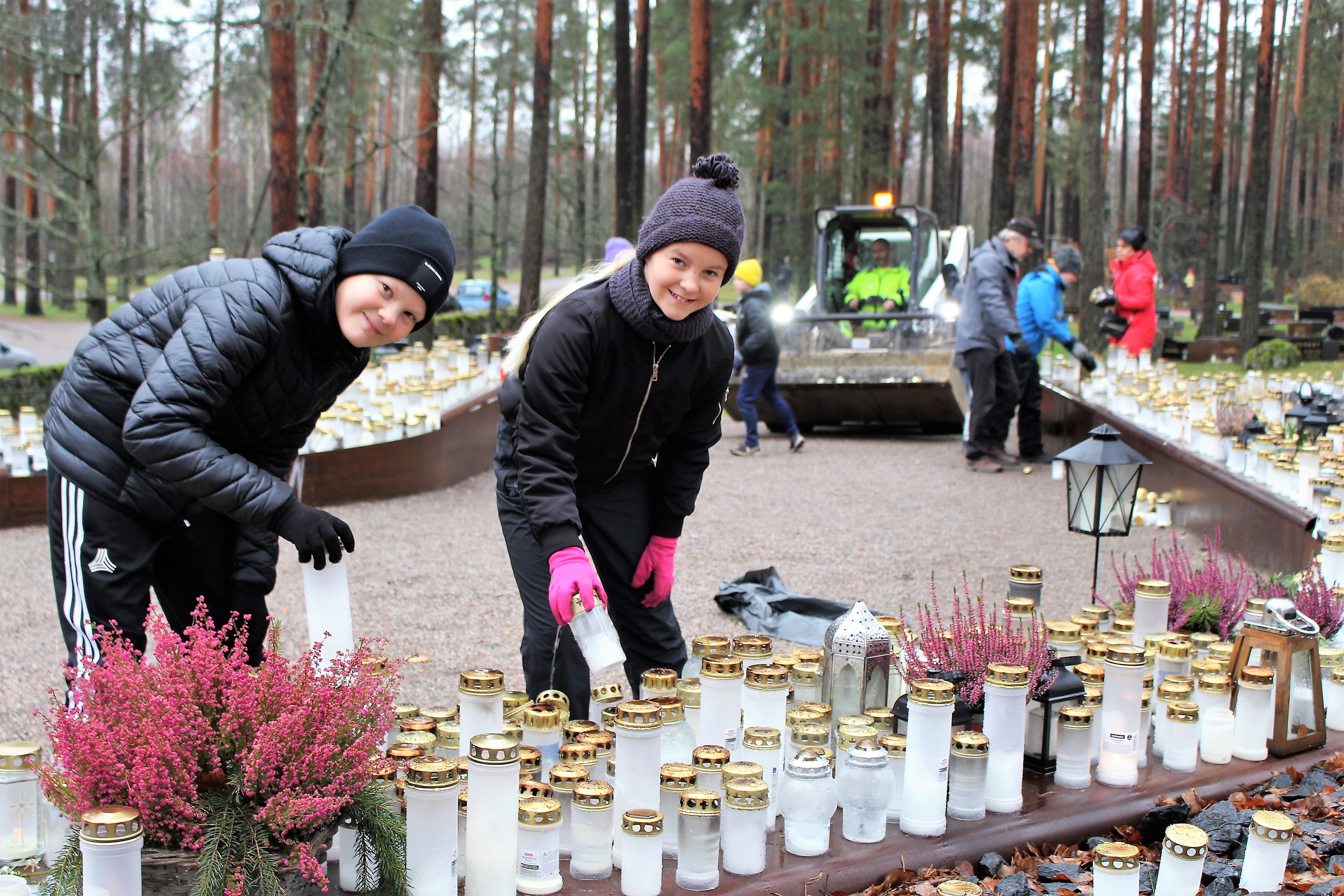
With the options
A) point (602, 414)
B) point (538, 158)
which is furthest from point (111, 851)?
point (538, 158)

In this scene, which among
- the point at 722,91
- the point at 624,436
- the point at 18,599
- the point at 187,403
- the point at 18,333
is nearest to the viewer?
the point at 187,403

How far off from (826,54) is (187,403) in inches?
1095

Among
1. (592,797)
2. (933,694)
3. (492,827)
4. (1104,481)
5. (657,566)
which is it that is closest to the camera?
(492,827)

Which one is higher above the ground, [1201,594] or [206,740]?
[206,740]

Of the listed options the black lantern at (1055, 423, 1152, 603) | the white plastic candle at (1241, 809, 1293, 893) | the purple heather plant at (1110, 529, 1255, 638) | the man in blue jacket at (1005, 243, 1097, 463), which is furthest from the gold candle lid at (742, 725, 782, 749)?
the man in blue jacket at (1005, 243, 1097, 463)

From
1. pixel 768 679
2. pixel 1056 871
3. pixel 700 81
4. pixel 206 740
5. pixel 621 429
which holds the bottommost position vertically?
pixel 1056 871

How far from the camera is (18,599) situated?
642 centimetres

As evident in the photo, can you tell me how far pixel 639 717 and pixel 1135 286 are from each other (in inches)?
435

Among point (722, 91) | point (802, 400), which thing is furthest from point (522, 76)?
point (802, 400)

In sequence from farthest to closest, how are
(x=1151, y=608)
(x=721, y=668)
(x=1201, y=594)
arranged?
(x=1201, y=594)
(x=1151, y=608)
(x=721, y=668)

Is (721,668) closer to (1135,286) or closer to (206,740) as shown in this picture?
(206,740)

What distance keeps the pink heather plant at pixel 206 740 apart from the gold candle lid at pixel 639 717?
0.56m

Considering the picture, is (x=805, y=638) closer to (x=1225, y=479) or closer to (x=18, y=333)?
(x=1225, y=479)

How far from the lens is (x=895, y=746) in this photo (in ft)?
10.3
